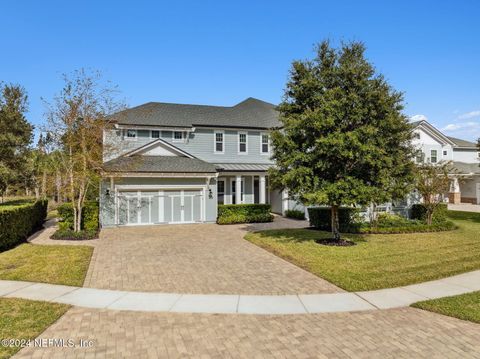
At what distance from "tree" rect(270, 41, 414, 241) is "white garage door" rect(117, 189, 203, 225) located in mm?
9070

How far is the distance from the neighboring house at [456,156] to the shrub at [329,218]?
6824 millimetres

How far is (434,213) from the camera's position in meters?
19.6

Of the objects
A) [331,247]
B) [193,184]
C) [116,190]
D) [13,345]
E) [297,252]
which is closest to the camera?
[13,345]

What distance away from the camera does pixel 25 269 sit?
972cm

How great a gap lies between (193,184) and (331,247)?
10790 mm

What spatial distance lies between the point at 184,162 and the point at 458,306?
17.6 m

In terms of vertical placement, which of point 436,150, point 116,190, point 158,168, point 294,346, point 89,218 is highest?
point 436,150

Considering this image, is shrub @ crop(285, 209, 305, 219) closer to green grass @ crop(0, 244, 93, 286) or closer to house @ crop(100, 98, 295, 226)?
house @ crop(100, 98, 295, 226)

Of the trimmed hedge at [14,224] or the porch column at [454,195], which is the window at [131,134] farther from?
the porch column at [454,195]

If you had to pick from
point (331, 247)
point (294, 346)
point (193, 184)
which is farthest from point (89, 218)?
point (294, 346)

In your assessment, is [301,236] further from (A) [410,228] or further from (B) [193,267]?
(B) [193,267]

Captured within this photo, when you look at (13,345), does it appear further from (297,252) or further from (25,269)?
(297,252)

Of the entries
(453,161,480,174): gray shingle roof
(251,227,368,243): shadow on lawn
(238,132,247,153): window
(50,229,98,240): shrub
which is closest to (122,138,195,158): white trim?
(238,132,247,153): window

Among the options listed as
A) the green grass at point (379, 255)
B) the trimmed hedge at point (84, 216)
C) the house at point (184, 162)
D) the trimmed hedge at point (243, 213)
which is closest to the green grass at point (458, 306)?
the green grass at point (379, 255)
